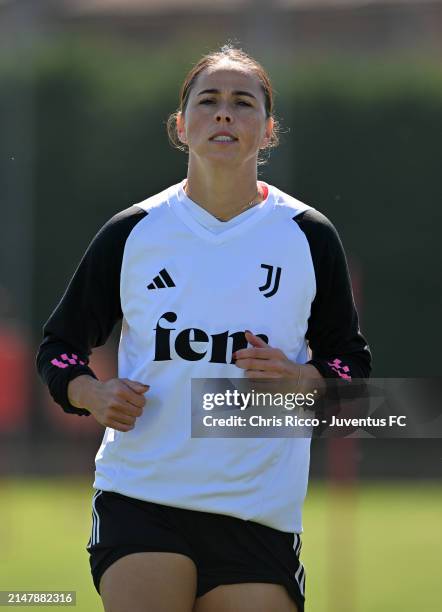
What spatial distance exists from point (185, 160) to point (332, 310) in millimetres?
11634

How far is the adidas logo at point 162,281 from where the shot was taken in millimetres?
3316

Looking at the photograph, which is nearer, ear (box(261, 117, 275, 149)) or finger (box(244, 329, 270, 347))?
finger (box(244, 329, 270, 347))

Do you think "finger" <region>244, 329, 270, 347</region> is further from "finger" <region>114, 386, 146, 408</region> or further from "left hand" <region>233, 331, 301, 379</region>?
"finger" <region>114, 386, 146, 408</region>

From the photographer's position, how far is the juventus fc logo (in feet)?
10.8

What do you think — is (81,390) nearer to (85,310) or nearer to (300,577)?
(85,310)

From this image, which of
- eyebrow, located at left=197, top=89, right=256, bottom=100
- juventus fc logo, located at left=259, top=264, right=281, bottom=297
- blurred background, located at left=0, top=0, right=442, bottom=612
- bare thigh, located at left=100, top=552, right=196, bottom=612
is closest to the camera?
bare thigh, located at left=100, top=552, right=196, bottom=612

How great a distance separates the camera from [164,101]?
15.9 metres

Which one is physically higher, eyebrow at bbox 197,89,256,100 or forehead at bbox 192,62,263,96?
forehead at bbox 192,62,263,96

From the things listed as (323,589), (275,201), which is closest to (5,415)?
(323,589)

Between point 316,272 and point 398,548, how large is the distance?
6767 mm

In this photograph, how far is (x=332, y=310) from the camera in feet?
11.1

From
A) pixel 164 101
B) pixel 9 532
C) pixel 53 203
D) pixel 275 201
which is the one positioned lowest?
pixel 9 532

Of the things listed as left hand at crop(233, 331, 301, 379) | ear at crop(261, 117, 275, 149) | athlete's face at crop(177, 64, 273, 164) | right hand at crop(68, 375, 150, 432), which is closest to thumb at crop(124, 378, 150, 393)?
right hand at crop(68, 375, 150, 432)

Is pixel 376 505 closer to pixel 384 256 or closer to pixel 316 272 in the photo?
pixel 384 256
